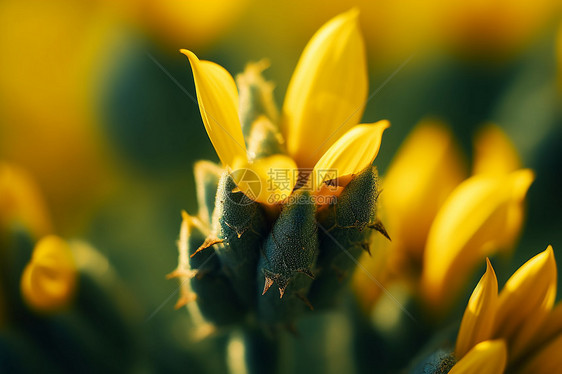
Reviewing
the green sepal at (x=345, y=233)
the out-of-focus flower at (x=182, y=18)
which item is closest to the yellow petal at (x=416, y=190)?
the green sepal at (x=345, y=233)

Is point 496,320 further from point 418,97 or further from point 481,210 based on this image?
point 418,97

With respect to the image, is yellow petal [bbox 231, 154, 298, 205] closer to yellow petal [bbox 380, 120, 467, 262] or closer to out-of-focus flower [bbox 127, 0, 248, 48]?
yellow petal [bbox 380, 120, 467, 262]

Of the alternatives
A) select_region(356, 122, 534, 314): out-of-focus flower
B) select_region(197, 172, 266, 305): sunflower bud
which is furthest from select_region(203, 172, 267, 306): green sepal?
select_region(356, 122, 534, 314): out-of-focus flower

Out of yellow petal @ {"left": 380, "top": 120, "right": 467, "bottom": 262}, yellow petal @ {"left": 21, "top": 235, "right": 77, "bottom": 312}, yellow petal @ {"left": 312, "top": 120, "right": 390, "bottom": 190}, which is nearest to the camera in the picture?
yellow petal @ {"left": 312, "top": 120, "right": 390, "bottom": 190}

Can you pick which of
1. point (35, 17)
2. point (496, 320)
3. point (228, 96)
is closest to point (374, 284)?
point (496, 320)

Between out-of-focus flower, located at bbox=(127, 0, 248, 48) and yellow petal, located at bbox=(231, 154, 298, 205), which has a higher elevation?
out-of-focus flower, located at bbox=(127, 0, 248, 48)

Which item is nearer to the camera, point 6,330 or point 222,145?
point 222,145
